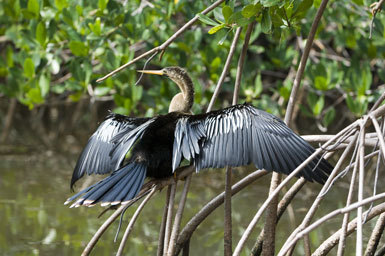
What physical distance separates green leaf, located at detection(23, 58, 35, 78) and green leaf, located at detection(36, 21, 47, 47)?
0.89 feet

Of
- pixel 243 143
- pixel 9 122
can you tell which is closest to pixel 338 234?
pixel 243 143

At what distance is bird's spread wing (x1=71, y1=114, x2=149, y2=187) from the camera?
321 cm

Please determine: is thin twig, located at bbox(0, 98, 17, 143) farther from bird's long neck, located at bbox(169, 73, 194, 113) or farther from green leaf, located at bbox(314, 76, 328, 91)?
bird's long neck, located at bbox(169, 73, 194, 113)

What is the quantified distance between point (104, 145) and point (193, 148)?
66 centimetres

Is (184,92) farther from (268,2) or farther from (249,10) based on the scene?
(268,2)

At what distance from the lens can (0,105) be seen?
9539 millimetres

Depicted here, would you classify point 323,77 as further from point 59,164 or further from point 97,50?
point 59,164

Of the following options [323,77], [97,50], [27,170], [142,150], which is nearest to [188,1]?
[97,50]

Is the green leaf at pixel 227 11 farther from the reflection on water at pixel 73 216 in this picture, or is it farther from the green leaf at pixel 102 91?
→ the green leaf at pixel 102 91

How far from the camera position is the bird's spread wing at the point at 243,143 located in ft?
8.67

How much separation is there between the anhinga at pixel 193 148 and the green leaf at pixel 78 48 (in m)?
1.26

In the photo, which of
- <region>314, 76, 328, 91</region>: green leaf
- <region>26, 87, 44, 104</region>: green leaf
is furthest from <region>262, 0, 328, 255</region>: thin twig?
<region>26, 87, 44, 104</region>: green leaf

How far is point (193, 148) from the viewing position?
280 cm

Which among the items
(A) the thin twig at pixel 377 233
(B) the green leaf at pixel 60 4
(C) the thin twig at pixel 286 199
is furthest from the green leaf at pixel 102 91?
(A) the thin twig at pixel 377 233
